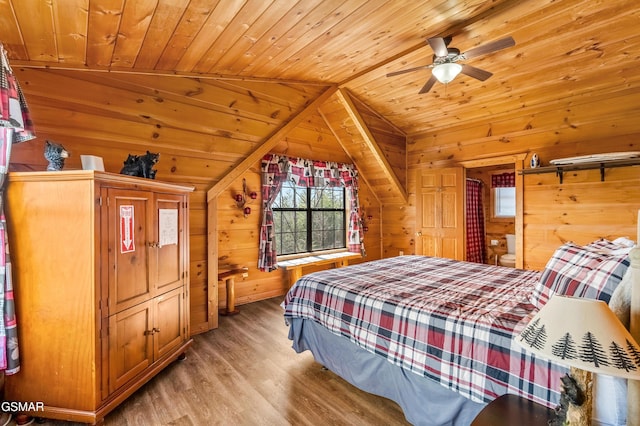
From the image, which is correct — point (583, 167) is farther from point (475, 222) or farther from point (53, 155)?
point (53, 155)

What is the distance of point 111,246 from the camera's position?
75.4 inches

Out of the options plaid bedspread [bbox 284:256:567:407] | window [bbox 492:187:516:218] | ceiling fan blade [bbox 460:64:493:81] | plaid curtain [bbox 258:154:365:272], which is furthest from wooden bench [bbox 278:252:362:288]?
ceiling fan blade [bbox 460:64:493:81]

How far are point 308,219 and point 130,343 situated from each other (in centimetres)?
318

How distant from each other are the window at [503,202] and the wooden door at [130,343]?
5.86m

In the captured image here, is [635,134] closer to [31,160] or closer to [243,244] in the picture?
[243,244]

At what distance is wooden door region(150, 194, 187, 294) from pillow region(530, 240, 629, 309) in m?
2.56

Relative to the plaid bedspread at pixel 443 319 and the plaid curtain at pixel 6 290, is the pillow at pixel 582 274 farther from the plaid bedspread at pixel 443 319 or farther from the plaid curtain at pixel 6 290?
the plaid curtain at pixel 6 290

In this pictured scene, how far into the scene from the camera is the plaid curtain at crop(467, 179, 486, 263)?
17.6 ft

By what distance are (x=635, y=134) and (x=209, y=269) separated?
481 cm

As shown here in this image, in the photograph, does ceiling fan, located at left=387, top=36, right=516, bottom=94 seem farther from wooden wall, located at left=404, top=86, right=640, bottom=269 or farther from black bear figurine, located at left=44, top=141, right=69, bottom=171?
black bear figurine, located at left=44, top=141, right=69, bottom=171

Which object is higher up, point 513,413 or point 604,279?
point 604,279

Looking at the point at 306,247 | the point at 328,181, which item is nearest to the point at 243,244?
the point at 306,247

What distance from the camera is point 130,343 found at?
207 cm

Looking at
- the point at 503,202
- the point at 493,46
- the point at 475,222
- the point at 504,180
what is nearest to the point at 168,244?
the point at 493,46
